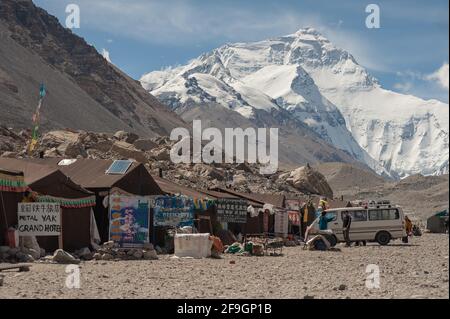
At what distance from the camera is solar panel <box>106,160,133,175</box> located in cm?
2656

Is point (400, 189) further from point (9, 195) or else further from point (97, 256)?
point (9, 195)

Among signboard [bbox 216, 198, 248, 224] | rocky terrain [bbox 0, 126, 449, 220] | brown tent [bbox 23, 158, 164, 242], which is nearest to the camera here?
brown tent [bbox 23, 158, 164, 242]

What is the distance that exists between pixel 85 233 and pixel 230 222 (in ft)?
34.5

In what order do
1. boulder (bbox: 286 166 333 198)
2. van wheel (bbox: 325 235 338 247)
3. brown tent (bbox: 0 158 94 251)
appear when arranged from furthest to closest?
boulder (bbox: 286 166 333 198), van wheel (bbox: 325 235 338 247), brown tent (bbox: 0 158 94 251)

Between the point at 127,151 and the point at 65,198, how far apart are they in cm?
4837

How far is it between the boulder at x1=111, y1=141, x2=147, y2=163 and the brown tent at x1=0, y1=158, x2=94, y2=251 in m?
43.8

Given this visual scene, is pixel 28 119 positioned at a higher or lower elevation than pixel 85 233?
higher

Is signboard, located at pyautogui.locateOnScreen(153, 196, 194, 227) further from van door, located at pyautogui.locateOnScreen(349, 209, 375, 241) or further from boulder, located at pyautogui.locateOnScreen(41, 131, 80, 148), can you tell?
boulder, located at pyautogui.locateOnScreen(41, 131, 80, 148)

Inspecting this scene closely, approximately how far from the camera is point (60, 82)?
13625 cm

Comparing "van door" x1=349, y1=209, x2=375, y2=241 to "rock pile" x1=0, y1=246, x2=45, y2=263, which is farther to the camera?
"van door" x1=349, y1=209, x2=375, y2=241

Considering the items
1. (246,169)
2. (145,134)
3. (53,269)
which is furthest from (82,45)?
(53,269)

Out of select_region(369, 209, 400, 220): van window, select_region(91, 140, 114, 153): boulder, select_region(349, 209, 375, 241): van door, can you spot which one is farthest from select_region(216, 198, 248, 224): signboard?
select_region(91, 140, 114, 153): boulder

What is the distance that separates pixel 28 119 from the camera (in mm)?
99625
